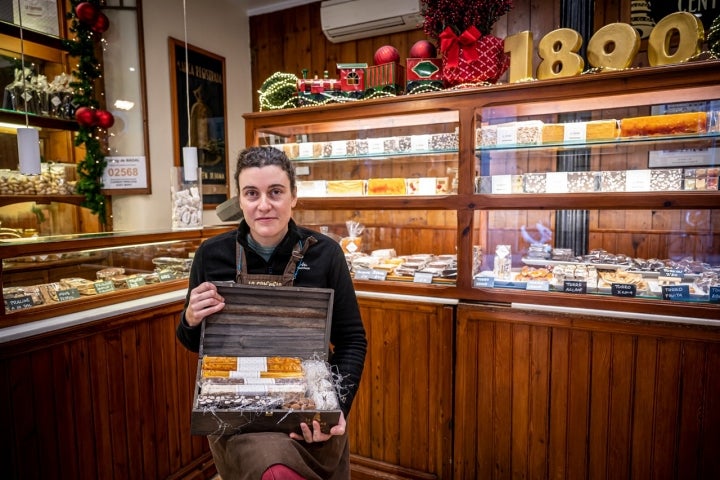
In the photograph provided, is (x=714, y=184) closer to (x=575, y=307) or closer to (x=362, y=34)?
(x=575, y=307)

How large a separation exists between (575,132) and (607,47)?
0.44m

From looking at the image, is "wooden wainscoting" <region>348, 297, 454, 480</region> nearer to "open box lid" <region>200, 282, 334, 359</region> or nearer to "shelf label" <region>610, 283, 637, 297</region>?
"shelf label" <region>610, 283, 637, 297</region>

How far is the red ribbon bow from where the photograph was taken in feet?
8.21

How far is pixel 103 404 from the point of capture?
2199 mm

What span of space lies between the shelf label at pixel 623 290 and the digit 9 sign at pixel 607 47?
42.6 inches

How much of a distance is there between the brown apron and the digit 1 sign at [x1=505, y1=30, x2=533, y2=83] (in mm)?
1607

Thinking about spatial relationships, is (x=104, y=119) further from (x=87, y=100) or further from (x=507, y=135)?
(x=507, y=135)

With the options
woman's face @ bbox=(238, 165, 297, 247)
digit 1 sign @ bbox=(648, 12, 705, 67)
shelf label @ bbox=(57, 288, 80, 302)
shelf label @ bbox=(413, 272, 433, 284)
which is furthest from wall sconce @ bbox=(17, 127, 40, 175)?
digit 1 sign @ bbox=(648, 12, 705, 67)

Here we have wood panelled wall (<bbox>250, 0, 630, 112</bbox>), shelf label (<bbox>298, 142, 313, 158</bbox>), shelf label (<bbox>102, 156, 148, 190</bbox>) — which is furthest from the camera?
shelf label (<bbox>102, 156, 148, 190</bbox>)

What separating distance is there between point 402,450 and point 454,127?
2044 mm

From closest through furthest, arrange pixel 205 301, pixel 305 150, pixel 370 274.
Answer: pixel 205 301 < pixel 370 274 < pixel 305 150

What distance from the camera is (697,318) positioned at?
2.07 meters

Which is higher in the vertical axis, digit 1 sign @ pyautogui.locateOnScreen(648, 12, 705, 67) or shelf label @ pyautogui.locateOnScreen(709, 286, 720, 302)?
digit 1 sign @ pyautogui.locateOnScreen(648, 12, 705, 67)

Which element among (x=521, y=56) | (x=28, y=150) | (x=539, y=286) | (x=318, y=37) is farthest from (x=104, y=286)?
(x=318, y=37)
